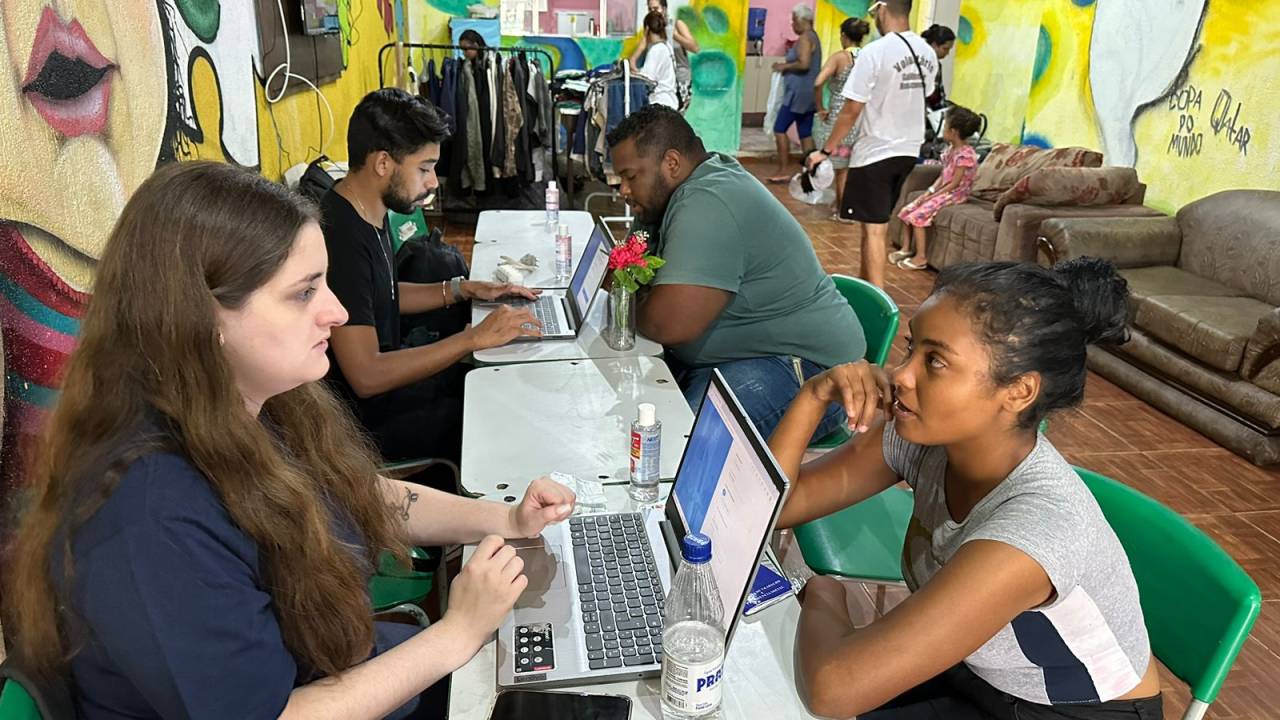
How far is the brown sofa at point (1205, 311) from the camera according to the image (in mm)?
3441

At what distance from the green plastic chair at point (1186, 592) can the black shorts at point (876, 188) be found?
3574 millimetres

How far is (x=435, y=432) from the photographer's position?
7.94ft

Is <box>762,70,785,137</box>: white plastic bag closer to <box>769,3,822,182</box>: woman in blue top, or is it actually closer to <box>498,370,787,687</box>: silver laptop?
<box>769,3,822,182</box>: woman in blue top

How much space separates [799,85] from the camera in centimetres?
879

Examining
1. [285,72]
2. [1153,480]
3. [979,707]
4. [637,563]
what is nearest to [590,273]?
[637,563]

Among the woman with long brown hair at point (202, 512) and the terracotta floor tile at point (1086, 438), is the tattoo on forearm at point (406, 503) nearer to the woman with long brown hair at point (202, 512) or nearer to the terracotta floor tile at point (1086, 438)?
the woman with long brown hair at point (202, 512)

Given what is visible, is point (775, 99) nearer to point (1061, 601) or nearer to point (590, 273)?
point (590, 273)

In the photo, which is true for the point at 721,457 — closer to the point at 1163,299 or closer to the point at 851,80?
the point at 1163,299

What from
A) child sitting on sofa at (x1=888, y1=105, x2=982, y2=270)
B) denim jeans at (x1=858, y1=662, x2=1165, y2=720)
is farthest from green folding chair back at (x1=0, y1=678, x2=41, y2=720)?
child sitting on sofa at (x1=888, y1=105, x2=982, y2=270)

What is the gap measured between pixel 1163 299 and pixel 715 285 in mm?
2762

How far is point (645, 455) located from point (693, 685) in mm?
583

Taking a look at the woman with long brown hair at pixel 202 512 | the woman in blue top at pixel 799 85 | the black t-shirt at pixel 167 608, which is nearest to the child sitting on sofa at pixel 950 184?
the woman in blue top at pixel 799 85

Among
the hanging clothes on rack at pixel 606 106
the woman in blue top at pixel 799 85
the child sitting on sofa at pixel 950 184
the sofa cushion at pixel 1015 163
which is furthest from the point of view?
the woman in blue top at pixel 799 85

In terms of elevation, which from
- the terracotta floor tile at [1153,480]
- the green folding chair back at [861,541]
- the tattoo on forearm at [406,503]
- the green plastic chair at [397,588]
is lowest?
the terracotta floor tile at [1153,480]
